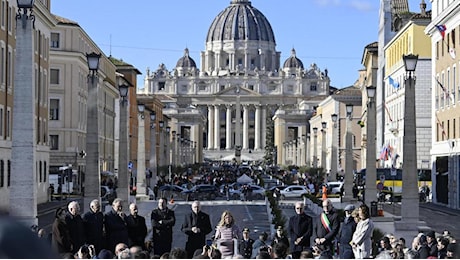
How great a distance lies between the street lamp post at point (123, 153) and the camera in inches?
1410

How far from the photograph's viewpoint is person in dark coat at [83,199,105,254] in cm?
1419

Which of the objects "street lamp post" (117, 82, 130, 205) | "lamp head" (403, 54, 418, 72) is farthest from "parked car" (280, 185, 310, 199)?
"lamp head" (403, 54, 418, 72)

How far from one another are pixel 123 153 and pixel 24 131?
1747 cm

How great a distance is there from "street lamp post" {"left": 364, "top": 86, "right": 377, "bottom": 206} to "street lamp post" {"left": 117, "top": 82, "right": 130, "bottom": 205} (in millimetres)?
8492

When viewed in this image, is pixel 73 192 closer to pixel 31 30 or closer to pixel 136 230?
pixel 31 30

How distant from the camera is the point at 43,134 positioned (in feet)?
183

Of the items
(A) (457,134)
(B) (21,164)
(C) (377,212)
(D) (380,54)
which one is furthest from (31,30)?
(D) (380,54)

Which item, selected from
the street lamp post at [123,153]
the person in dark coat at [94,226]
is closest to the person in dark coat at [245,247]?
the person in dark coat at [94,226]

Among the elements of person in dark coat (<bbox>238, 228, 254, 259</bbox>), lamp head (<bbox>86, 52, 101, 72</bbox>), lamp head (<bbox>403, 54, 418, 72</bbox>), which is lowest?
person in dark coat (<bbox>238, 228, 254, 259</bbox>)

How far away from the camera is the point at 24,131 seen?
1908 cm

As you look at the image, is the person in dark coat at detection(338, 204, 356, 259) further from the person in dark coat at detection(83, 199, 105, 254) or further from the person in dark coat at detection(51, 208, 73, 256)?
the person in dark coat at detection(51, 208, 73, 256)

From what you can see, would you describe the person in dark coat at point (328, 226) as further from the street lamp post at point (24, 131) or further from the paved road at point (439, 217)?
the paved road at point (439, 217)

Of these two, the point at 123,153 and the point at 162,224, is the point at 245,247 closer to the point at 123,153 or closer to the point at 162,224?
the point at 162,224

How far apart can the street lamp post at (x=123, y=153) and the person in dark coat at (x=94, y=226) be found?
21246 mm
